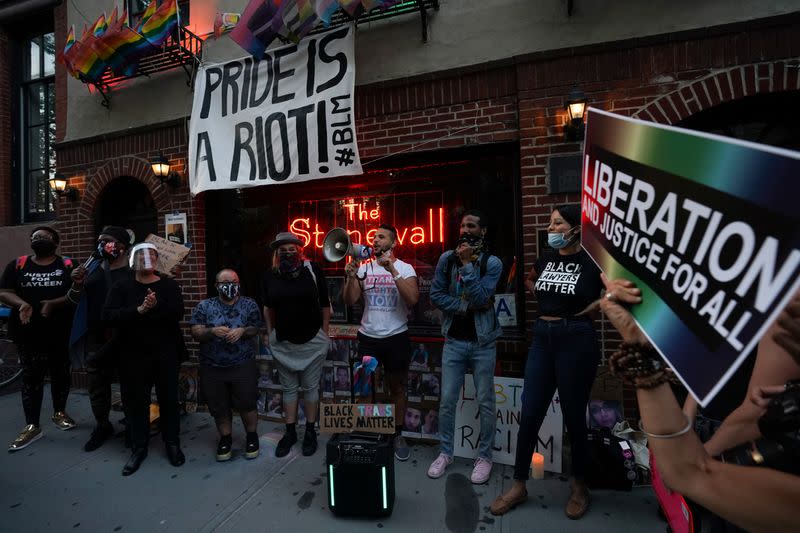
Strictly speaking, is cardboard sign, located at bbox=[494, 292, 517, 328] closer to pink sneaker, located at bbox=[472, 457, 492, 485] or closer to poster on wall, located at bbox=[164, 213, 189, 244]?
pink sneaker, located at bbox=[472, 457, 492, 485]

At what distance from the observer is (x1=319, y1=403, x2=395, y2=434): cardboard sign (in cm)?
315

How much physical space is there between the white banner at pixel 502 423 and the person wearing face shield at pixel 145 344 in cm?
257

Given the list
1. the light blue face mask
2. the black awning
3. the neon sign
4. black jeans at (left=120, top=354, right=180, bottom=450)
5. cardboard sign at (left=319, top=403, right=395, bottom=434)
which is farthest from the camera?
the black awning

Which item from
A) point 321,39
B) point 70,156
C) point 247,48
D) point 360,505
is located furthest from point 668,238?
point 70,156

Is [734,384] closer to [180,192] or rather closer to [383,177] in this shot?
[383,177]

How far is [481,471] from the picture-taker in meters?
3.26

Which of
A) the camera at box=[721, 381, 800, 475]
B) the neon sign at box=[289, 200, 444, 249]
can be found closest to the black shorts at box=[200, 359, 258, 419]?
the neon sign at box=[289, 200, 444, 249]

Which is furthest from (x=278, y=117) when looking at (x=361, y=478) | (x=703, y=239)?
(x=703, y=239)

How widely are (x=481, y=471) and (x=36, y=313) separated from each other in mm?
4665

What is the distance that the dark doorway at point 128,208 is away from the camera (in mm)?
5961

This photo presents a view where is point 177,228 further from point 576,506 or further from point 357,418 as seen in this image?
point 576,506

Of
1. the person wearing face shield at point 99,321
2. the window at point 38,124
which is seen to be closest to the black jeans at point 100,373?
the person wearing face shield at point 99,321

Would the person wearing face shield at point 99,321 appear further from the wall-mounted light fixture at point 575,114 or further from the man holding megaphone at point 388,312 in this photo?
the wall-mounted light fixture at point 575,114

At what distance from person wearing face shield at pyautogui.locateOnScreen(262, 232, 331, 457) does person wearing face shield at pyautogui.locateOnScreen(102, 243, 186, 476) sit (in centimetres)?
88
